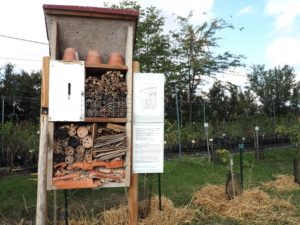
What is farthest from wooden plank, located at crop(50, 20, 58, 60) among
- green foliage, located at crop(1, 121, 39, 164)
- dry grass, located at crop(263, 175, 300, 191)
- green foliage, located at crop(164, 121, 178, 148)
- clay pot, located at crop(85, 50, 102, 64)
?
green foliage, located at crop(164, 121, 178, 148)

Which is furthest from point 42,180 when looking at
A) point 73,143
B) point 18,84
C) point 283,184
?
point 18,84

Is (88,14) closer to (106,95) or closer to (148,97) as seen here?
(106,95)

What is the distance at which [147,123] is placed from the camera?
3412 mm

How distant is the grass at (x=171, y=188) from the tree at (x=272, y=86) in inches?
360

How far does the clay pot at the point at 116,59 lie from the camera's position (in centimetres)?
332

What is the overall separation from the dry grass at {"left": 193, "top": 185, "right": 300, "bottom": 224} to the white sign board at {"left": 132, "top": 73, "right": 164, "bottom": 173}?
1.46 m

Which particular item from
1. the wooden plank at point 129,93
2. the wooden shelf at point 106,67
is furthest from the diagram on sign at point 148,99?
the wooden shelf at point 106,67

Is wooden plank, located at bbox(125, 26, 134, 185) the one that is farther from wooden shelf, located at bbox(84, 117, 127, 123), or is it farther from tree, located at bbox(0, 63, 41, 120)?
tree, located at bbox(0, 63, 41, 120)

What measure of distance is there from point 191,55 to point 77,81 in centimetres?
1325

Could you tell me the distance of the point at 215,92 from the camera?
18.2 meters

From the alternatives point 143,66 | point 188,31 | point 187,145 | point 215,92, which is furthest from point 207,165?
point 215,92

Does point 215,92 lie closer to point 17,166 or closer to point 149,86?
point 17,166

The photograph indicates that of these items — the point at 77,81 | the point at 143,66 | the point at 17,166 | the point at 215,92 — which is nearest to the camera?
the point at 77,81

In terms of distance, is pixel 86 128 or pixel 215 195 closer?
pixel 86 128
